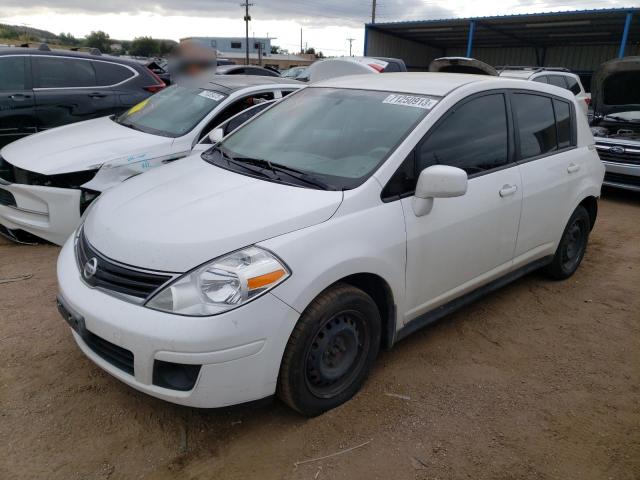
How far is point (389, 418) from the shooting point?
2678 millimetres

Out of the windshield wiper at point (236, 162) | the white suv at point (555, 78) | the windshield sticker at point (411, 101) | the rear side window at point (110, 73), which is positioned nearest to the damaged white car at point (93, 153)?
the windshield wiper at point (236, 162)

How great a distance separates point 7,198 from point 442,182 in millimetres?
3914

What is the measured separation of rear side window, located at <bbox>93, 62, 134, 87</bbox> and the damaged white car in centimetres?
114

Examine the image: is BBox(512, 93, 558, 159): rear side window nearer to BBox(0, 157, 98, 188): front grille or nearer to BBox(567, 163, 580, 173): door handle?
BBox(567, 163, 580, 173): door handle

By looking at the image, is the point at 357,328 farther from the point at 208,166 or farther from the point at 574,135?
the point at 574,135

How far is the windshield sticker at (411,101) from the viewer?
306 cm

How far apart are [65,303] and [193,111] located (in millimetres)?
3159

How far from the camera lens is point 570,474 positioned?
2.37 metres

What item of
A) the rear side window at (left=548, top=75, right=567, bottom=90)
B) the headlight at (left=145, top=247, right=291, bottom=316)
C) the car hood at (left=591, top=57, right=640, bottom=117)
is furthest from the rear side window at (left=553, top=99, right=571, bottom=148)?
the rear side window at (left=548, top=75, right=567, bottom=90)

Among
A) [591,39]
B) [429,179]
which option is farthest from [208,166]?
[591,39]

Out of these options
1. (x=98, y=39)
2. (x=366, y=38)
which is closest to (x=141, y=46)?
(x=98, y=39)

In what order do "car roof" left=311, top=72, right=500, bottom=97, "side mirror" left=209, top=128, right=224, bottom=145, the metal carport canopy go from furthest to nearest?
the metal carport canopy
"side mirror" left=209, top=128, right=224, bottom=145
"car roof" left=311, top=72, right=500, bottom=97

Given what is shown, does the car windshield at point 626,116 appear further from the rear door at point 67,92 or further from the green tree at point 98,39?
the green tree at point 98,39

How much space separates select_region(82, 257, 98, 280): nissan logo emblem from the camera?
2453 mm
